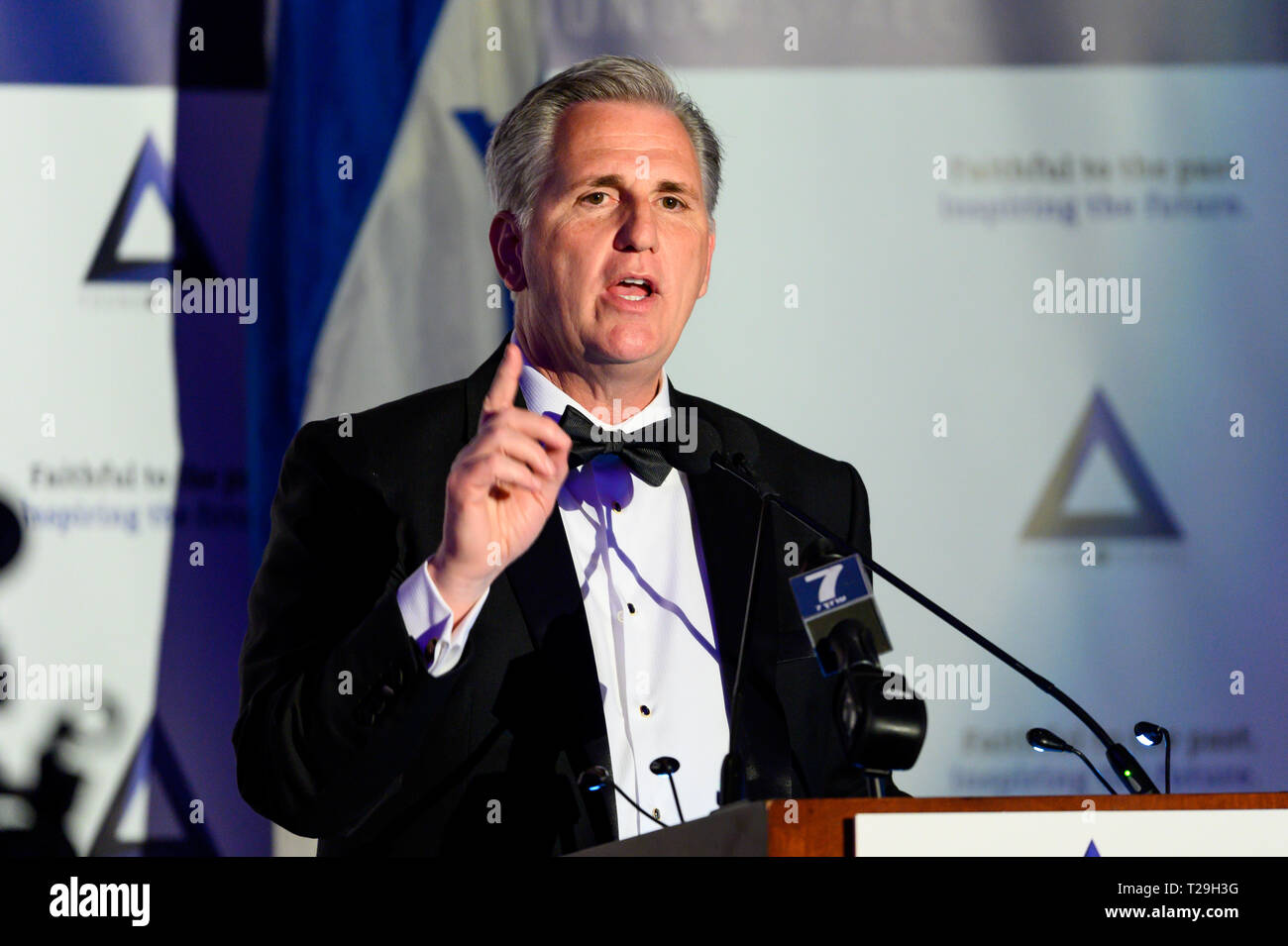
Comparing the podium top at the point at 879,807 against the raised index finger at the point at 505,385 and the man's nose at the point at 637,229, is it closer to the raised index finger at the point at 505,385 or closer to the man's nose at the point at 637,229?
the raised index finger at the point at 505,385

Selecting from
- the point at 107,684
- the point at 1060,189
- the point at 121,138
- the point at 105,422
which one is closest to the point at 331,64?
the point at 121,138

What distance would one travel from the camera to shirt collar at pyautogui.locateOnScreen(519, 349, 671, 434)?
2.67 meters

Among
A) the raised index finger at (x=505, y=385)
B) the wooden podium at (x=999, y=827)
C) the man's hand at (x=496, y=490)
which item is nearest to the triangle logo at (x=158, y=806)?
the man's hand at (x=496, y=490)

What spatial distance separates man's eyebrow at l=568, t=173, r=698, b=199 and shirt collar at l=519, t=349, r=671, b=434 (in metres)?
0.35

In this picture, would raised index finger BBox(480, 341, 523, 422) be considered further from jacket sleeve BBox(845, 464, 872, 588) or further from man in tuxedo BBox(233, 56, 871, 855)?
jacket sleeve BBox(845, 464, 872, 588)

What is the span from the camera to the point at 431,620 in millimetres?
1973

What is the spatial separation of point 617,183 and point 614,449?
49cm

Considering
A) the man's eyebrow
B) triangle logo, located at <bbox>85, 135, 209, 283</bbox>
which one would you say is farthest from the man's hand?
triangle logo, located at <bbox>85, 135, 209, 283</bbox>

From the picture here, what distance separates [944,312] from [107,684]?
236 centimetres

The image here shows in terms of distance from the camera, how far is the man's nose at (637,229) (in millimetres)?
2535

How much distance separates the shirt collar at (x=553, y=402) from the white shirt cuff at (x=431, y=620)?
72cm

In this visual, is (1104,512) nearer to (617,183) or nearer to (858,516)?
(858,516)

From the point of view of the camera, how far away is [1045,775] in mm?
3697

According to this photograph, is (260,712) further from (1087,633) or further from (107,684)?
(1087,633)
